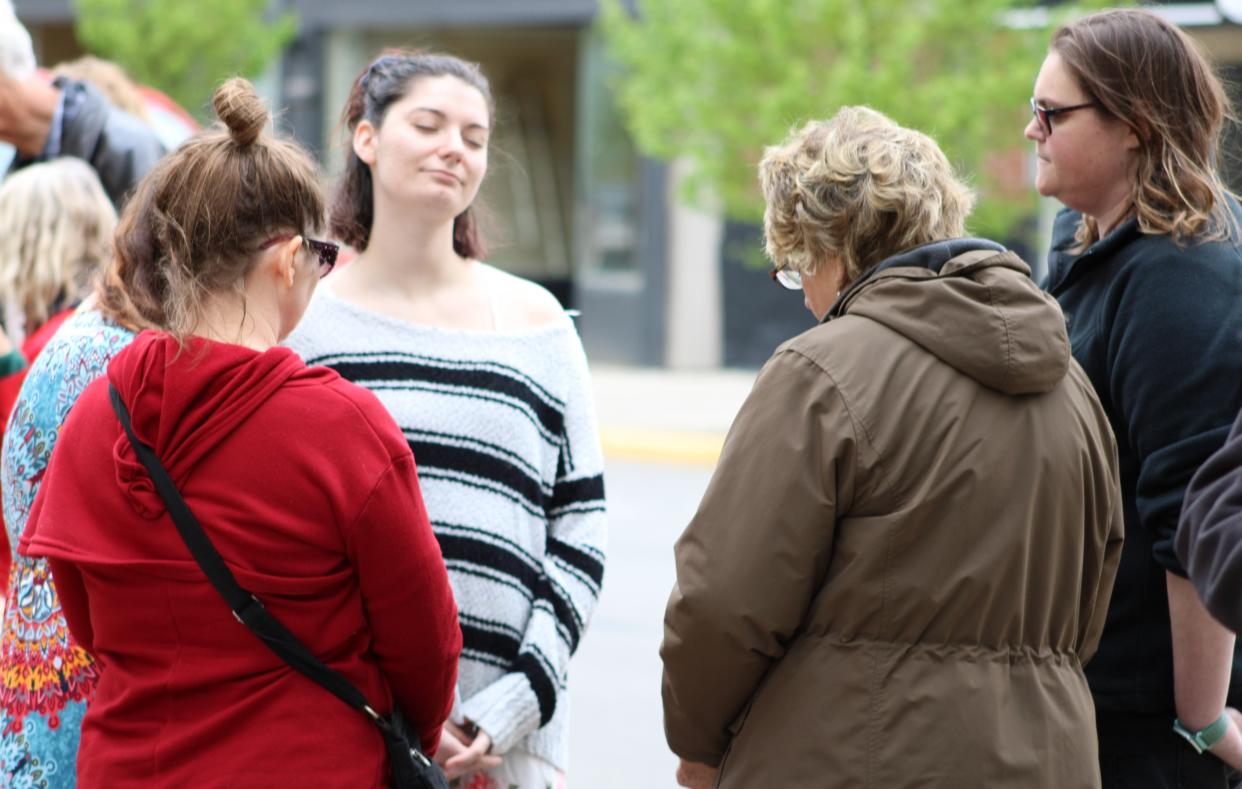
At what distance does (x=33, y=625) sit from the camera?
266cm

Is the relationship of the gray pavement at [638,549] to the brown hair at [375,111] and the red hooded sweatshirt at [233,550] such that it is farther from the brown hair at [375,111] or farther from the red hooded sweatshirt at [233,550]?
the red hooded sweatshirt at [233,550]

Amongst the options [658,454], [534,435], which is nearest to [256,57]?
[658,454]

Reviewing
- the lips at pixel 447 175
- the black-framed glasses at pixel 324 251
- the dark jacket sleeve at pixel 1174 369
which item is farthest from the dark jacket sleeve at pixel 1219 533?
Result: the lips at pixel 447 175

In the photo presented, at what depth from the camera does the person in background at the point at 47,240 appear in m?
3.93

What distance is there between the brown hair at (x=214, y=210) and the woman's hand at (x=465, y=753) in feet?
3.31

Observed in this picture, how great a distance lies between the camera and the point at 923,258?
2377 millimetres

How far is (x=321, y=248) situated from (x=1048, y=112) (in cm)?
136

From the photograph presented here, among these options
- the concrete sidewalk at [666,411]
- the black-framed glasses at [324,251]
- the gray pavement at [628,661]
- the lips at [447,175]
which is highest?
the lips at [447,175]

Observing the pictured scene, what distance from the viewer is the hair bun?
2.32 meters

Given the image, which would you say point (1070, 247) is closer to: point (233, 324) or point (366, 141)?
point (366, 141)

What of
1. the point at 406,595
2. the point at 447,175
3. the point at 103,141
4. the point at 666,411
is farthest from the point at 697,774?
the point at 666,411

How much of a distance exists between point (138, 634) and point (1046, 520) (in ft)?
4.54

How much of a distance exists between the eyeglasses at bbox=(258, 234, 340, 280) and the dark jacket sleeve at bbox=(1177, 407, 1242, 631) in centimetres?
135

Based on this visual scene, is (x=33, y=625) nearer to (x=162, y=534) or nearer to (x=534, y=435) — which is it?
(x=162, y=534)
